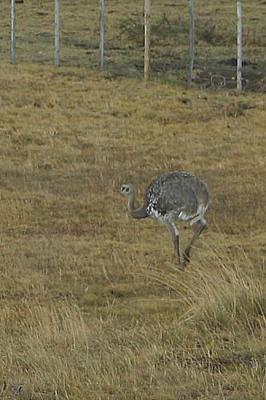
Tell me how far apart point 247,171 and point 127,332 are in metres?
9.64

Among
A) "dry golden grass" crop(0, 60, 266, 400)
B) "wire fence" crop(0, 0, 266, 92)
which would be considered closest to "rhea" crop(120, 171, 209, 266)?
"dry golden grass" crop(0, 60, 266, 400)

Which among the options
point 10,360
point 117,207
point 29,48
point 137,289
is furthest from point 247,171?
point 29,48

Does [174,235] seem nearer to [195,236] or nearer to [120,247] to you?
[195,236]

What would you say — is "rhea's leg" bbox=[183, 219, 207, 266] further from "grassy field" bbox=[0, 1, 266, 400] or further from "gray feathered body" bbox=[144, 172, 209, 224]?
"grassy field" bbox=[0, 1, 266, 400]

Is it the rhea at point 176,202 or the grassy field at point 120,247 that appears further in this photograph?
the rhea at point 176,202

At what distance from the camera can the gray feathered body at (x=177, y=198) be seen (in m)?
11.5

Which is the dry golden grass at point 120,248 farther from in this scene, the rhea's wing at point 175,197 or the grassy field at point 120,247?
the rhea's wing at point 175,197

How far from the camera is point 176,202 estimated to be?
11500 millimetres

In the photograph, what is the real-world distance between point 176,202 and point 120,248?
108 centimetres

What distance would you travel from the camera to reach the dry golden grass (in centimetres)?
666

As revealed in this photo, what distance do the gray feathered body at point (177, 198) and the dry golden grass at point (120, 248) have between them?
1.63ft

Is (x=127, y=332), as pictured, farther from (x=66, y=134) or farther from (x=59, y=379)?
(x=66, y=134)

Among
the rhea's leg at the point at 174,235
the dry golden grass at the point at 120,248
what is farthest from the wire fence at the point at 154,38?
the rhea's leg at the point at 174,235

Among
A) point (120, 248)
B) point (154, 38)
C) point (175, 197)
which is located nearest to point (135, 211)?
point (175, 197)
